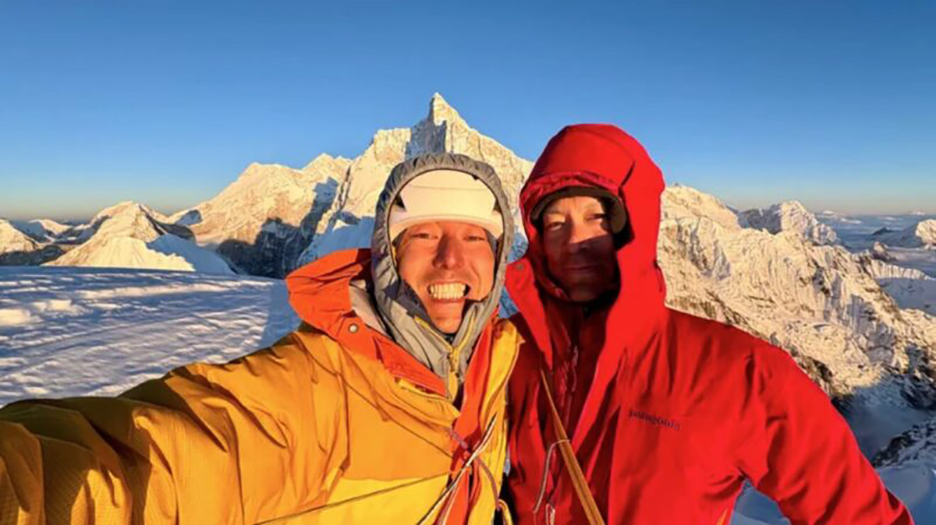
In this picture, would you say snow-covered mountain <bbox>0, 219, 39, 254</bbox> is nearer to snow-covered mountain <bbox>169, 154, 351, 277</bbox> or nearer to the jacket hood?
snow-covered mountain <bbox>169, 154, 351, 277</bbox>

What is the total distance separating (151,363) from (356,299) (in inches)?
196

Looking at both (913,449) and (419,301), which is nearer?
(419,301)

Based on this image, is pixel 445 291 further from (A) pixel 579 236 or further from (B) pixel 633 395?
(B) pixel 633 395

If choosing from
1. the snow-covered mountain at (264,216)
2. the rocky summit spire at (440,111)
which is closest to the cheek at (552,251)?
the rocky summit spire at (440,111)

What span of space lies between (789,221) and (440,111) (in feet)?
413

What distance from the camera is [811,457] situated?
1600 millimetres

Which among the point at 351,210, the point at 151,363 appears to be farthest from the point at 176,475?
the point at 351,210

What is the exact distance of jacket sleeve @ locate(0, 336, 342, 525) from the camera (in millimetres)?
849

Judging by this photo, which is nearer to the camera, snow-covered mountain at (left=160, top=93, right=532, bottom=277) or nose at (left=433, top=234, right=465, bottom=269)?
nose at (left=433, top=234, right=465, bottom=269)

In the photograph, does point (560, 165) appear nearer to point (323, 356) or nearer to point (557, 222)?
point (557, 222)

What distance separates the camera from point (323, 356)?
5.35 ft

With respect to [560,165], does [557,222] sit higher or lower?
lower

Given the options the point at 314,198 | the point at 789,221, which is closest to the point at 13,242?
the point at 314,198

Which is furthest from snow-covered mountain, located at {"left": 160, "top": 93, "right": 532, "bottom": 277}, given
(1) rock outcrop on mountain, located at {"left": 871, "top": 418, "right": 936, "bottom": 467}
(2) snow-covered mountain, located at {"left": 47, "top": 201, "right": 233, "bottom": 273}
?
(1) rock outcrop on mountain, located at {"left": 871, "top": 418, "right": 936, "bottom": 467}
